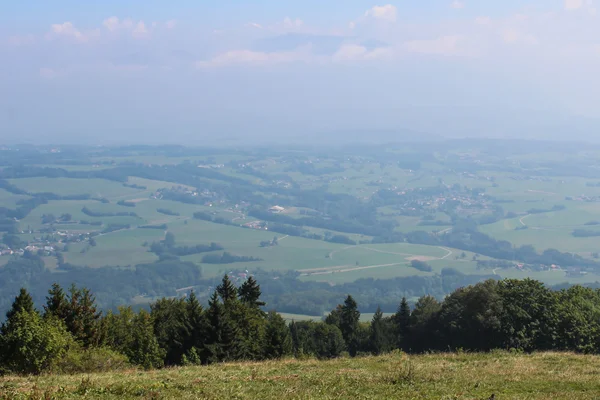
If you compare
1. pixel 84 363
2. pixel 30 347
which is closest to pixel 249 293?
pixel 84 363

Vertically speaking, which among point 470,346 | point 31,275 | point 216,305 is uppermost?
point 216,305

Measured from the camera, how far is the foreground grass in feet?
44.1

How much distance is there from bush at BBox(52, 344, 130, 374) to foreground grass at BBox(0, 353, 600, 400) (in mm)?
2973

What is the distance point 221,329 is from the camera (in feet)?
95.6

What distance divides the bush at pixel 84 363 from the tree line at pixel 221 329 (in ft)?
0.11

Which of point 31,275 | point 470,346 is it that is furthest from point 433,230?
point 470,346

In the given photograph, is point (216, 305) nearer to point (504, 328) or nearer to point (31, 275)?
point (504, 328)

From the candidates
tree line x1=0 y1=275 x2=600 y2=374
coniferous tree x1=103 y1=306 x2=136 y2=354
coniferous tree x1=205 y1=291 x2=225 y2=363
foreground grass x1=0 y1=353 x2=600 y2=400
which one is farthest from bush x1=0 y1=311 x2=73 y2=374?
coniferous tree x1=205 y1=291 x2=225 y2=363

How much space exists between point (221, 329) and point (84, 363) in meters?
9.48

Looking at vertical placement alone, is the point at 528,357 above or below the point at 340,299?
above

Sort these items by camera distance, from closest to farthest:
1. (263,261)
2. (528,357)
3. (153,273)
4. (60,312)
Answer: (528,357) → (60,312) → (153,273) → (263,261)

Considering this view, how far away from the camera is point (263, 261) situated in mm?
135375

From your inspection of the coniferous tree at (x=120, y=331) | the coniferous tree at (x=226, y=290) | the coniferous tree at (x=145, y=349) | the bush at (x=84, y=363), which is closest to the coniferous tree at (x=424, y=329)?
the coniferous tree at (x=226, y=290)

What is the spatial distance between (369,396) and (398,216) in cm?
17366
